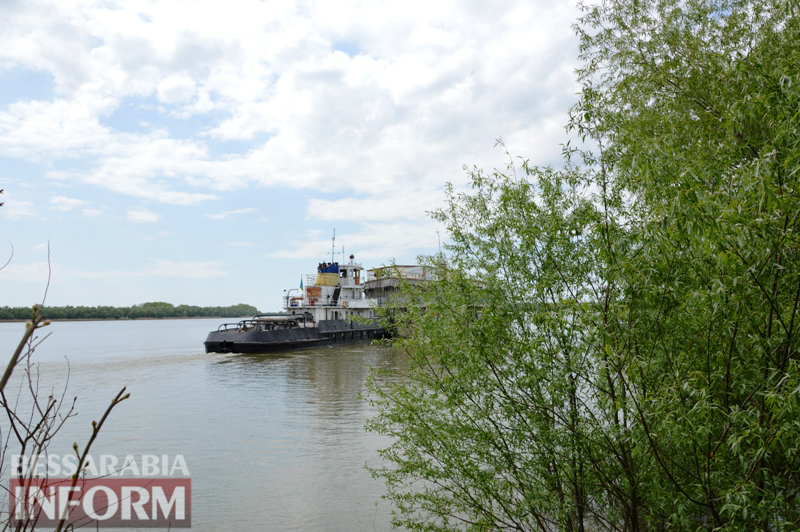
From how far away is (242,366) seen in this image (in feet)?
98.1

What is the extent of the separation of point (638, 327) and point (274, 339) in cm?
3468

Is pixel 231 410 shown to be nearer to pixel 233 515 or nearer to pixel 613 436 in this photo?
pixel 233 515

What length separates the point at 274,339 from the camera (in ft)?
123

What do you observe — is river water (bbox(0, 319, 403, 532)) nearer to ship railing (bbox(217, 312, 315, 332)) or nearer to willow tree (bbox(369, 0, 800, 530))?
willow tree (bbox(369, 0, 800, 530))

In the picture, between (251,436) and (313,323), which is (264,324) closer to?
(313,323)

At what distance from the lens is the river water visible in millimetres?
9578

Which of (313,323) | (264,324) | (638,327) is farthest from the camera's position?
(313,323)

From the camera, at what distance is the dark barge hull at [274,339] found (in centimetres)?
3600

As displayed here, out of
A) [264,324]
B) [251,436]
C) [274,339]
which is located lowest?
[251,436]

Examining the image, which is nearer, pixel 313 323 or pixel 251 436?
pixel 251 436

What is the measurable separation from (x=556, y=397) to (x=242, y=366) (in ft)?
88.6

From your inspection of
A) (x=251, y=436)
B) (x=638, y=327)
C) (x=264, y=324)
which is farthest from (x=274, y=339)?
(x=638, y=327)

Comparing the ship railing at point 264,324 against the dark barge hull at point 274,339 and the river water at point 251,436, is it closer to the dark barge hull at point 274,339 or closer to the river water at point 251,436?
the dark barge hull at point 274,339

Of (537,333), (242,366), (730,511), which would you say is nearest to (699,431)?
(730,511)
